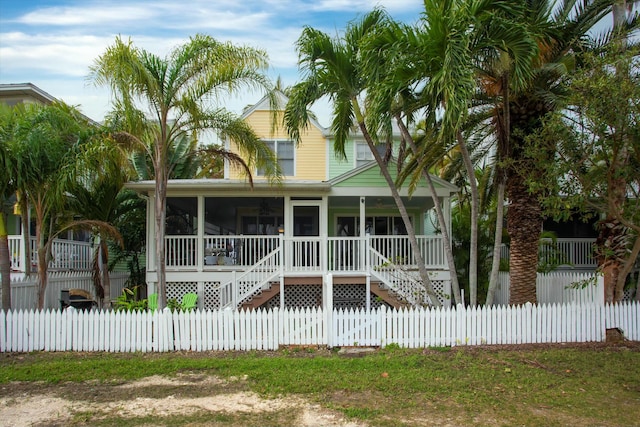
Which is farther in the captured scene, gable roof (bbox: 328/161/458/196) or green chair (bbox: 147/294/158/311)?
gable roof (bbox: 328/161/458/196)

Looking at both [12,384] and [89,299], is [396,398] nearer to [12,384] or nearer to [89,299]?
[12,384]

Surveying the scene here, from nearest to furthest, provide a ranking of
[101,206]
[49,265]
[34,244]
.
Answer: [101,206], [49,265], [34,244]

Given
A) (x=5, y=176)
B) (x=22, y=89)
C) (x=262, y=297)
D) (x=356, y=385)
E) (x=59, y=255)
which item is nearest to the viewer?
(x=356, y=385)

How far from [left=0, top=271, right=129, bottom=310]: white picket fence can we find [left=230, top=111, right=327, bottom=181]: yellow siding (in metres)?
5.94

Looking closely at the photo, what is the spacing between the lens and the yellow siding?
20.9 metres

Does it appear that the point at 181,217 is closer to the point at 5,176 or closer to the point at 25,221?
the point at 25,221

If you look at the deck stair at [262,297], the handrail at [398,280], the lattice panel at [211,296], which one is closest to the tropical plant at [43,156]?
the lattice panel at [211,296]

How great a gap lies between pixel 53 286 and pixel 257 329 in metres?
7.86

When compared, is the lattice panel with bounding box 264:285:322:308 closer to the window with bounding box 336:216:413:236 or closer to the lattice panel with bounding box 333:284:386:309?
the lattice panel with bounding box 333:284:386:309

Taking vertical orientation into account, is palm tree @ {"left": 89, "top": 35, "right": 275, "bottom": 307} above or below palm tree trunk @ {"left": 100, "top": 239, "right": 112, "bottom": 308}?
above

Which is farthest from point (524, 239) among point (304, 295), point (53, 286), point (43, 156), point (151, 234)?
point (53, 286)

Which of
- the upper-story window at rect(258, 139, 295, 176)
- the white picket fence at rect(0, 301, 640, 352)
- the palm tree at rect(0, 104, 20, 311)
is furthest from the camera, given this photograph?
the upper-story window at rect(258, 139, 295, 176)

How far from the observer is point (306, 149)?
21.1 m

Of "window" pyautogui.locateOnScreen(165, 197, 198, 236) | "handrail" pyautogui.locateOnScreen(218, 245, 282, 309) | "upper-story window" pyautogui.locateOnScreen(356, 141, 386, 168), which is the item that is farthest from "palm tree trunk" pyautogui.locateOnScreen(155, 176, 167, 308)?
"upper-story window" pyautogui.locateOnScreen(356, 141, 386, 168)
